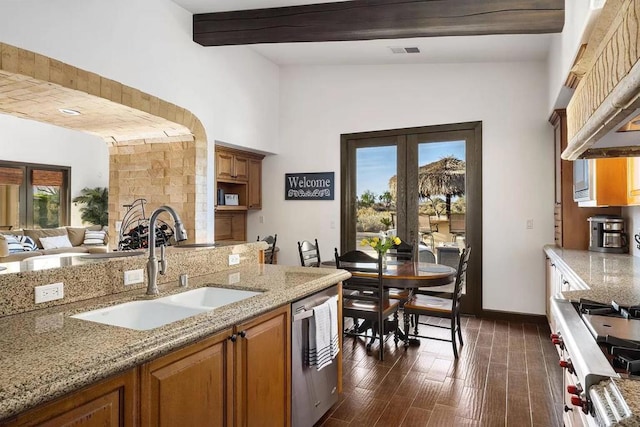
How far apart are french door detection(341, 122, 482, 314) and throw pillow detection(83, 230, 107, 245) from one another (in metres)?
5.35

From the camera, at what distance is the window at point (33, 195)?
781 cm

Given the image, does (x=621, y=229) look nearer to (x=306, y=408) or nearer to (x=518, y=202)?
(x=518, y=202)

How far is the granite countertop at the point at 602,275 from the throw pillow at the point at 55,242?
787 cm

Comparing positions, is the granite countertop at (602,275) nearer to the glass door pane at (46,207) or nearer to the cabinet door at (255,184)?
the cabinet door at (255,184)

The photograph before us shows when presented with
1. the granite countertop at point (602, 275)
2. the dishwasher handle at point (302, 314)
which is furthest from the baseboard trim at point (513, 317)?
the dishwasher handle at point (302, 314)

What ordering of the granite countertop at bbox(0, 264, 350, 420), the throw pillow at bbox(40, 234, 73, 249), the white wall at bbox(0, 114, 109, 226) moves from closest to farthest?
the granite countertop at bbox(0, 264, 350, 420), the throw pillow at bbox(40, 234, 73, 249), the white wall at bbox(0, 114, 109, 226)

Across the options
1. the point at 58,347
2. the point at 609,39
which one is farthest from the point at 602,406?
the point at 58,347

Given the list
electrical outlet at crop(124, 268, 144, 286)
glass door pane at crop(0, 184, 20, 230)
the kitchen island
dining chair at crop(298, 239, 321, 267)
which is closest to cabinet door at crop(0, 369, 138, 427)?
the kitchen island

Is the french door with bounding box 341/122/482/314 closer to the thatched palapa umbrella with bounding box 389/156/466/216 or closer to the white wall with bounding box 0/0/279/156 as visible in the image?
the thatched palapa umbrella with bounding box 389/156/466/216

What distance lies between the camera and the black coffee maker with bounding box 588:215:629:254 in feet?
11.1

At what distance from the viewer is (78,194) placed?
350 inches

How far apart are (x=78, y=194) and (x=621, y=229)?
377 inches

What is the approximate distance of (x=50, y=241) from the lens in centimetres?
737

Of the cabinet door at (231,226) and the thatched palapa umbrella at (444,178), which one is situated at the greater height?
the thatched palapa umbrella at (444,178)
